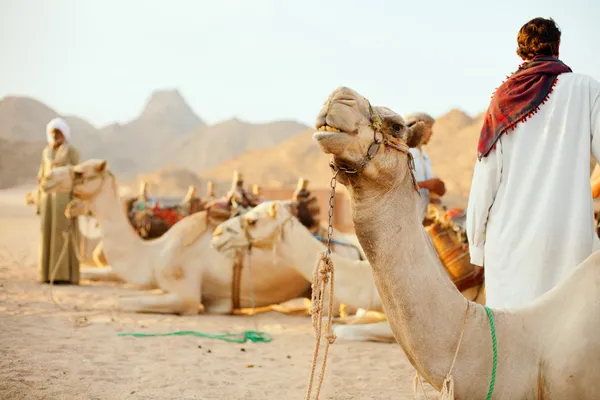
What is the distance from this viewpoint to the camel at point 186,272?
25.2 feet

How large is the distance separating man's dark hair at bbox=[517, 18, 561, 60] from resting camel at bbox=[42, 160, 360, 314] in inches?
178

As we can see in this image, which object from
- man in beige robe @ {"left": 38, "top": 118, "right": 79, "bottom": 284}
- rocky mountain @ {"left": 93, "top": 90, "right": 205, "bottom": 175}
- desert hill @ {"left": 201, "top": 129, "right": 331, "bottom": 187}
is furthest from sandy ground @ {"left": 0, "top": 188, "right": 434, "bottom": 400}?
rocky mountain @ {"left": 93, "top": 90, "right": 205, "bottom": 175}

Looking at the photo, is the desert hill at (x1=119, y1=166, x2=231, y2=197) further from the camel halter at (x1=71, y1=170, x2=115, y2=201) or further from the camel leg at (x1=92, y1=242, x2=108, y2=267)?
the camel halter at (x1=71, y1=170, x2=115, y2=201)

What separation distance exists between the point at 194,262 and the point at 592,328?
5.90 metres

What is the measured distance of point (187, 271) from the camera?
7902 mm

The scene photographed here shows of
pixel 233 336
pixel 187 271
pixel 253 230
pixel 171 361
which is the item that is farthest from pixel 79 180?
pixel 171 361

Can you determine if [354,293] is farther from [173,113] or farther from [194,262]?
[173,113]

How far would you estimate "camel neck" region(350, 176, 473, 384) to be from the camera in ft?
8.13

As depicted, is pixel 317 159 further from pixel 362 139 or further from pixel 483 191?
pixel 362 139

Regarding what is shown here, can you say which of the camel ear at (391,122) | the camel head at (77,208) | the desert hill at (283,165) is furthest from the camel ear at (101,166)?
the desert hill at (283,165)

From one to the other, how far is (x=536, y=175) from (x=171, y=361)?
330 centimetres

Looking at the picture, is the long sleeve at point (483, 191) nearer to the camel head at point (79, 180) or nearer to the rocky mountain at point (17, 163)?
the camel head at point (79, 180)

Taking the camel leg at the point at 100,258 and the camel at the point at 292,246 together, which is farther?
the camel leg at the point at 100,258

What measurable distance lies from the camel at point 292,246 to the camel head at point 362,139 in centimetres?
407
